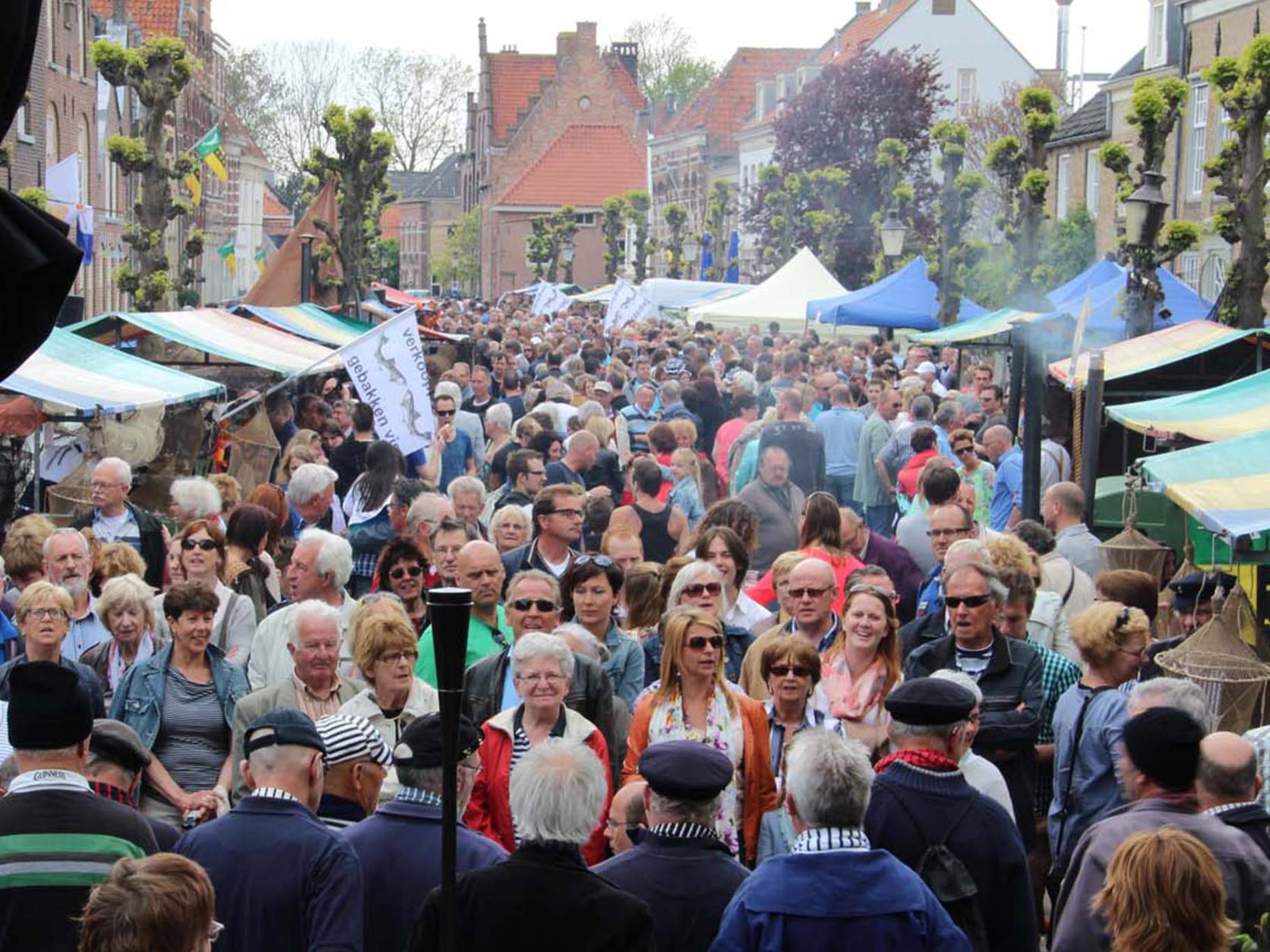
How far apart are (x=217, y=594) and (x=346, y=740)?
2902mm

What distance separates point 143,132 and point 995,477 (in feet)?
53.8

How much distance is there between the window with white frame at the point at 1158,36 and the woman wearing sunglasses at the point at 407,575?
3978cm

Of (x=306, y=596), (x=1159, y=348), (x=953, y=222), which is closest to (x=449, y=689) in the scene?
(x=306, y=596)

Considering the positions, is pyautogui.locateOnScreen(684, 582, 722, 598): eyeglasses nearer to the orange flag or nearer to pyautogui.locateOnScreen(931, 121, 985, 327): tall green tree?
the orange flag

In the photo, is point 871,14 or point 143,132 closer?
point 143,132

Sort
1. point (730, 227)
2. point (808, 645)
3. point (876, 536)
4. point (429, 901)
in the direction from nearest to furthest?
point (429, 901)
point (808, 645)
point (876, 536)
point (730, 227)

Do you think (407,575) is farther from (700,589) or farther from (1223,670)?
(1223,670)

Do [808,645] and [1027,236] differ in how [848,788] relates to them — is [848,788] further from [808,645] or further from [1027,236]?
[1027,236]

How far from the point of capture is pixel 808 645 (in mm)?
6402

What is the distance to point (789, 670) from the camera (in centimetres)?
638

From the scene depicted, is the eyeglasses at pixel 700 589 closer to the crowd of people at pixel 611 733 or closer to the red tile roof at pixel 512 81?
the crowd of people at pixel 611 733

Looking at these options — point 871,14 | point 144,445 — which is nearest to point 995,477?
point 144,445

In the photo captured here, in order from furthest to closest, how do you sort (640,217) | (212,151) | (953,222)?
1. (640,217)
2. (953,222)
3. (212,151)

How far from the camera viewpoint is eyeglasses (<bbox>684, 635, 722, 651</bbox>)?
20.6 feet
